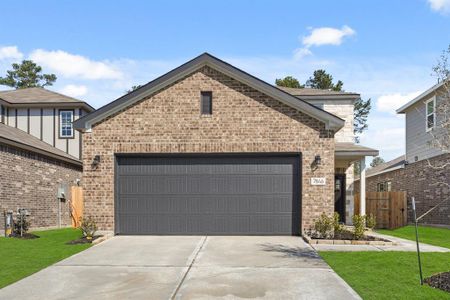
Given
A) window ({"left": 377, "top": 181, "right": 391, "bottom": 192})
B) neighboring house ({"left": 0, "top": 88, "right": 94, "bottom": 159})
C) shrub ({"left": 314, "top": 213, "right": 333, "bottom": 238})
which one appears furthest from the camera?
window ({"left": 377, "top": 181, "right": 391, "bottom": 192})

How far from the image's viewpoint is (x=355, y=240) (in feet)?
38.5

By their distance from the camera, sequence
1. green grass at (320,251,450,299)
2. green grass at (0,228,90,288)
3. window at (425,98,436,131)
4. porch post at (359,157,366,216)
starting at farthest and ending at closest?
window at (425,98,436,131), porch post at (359,157,366,216), green grass at (0,228,90,288), green grass at (320,251,450,299)

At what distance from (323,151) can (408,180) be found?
1117 centimetres

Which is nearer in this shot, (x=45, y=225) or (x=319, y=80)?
(x=45, y=225)

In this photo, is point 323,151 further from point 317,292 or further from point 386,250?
point 317,292

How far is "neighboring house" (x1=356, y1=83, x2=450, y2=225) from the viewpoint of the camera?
18.0 meters

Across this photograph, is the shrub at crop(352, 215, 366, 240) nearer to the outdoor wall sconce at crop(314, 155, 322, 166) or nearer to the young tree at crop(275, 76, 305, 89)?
the outdoor wall sconce at crop(314, 155, 322, 166)

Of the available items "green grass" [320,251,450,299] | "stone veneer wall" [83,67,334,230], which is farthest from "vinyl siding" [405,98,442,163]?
"green grass" [320,251,450,299]

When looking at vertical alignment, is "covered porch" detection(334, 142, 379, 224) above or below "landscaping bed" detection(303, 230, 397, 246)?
above

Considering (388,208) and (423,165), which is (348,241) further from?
(423,165)

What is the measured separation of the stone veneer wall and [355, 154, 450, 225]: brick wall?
6267mm

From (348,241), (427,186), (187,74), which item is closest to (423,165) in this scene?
(427,186)

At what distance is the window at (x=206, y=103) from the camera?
1362 cm

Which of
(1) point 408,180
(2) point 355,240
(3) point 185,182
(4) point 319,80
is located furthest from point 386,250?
(4) point 319,80
